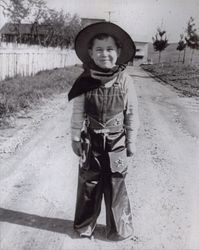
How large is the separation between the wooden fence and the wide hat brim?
9.32 m

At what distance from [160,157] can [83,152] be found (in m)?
2.36

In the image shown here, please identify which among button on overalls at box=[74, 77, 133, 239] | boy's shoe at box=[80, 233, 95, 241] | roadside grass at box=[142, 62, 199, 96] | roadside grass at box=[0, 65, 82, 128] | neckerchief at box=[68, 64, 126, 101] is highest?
neckerchief at box=[68, 64, 126, 101]

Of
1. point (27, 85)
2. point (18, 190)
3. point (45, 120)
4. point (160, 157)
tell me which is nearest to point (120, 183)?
point (18, 190)

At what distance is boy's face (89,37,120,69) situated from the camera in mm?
2770

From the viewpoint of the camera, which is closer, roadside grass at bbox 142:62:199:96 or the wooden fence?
the wooden fence

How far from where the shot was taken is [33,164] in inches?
180

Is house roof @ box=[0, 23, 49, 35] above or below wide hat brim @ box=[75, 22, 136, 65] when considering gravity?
below

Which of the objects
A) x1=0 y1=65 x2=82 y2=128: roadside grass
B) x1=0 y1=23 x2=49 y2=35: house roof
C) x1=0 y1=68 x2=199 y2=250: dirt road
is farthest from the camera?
x1=0 y1=23 x2=49 y2=35: house roof

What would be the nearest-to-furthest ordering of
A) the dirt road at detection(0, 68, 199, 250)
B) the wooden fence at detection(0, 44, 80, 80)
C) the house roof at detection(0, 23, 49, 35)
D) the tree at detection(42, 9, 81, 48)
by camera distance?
the dirt road at detection(0, 68, 199, 250), the wooden fence at detection(0, 44, 80, 80), the tree at detection(42, 9, 81, 48), the house roof at detection(0, 23, 49, 35)

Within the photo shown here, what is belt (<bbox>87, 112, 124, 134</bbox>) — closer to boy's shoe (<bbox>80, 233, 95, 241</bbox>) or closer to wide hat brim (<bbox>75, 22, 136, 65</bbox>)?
wide hat brim (<bbox>75, 22, 136, 65</bbox>)

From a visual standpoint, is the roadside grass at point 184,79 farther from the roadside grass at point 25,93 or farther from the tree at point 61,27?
the tree at point 61,27

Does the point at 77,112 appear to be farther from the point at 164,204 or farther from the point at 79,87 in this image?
the point at 164,204

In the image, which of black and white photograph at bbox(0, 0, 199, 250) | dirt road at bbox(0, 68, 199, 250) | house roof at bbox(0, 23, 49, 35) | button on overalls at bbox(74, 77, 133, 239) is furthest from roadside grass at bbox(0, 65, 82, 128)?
house roof at bbox(0, 23, 49, 35)

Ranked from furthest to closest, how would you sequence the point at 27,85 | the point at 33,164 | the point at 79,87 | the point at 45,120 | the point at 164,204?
the point at 27,85 → the point at 45,120 → the point at 33,164 → the point at 164,204 → the point at 79,87
